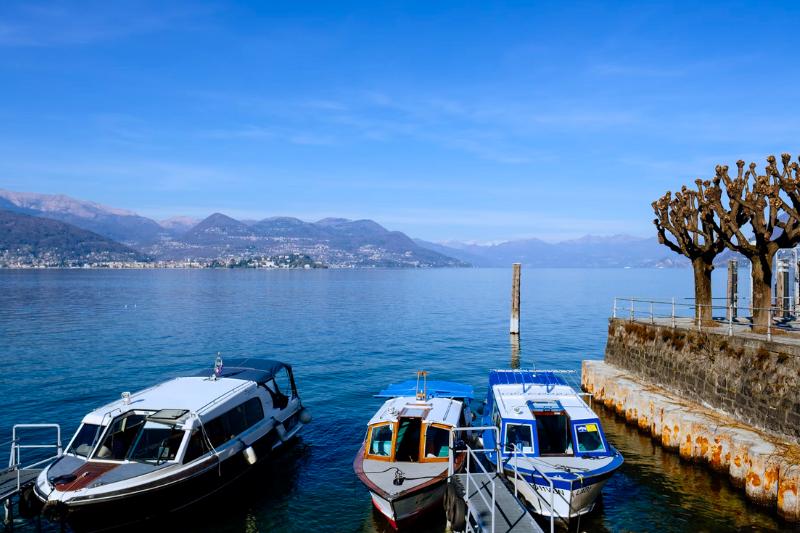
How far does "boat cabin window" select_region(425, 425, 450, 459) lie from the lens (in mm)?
16719

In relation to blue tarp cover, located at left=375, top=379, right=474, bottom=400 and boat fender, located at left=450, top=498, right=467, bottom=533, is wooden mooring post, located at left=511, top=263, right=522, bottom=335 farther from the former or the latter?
boat fender, located at left=450, top=498, right=467, bottom=533

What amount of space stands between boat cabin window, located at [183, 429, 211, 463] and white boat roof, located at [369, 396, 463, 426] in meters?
5.16

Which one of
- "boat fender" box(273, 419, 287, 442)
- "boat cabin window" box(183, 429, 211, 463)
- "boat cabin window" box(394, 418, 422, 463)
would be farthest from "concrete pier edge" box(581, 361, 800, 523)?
"boat cabin window" box(183, 429, 211, 463)

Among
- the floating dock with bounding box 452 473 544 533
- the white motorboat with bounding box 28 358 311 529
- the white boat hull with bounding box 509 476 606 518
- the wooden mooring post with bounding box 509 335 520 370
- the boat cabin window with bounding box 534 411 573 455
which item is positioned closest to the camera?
the floating dock with bounding box 452 473 544 533

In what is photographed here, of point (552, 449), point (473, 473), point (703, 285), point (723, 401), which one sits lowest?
point (473, 473)

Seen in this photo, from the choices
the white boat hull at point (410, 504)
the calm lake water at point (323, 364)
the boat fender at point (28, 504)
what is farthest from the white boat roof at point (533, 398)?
the boat fender at point (28, 504)

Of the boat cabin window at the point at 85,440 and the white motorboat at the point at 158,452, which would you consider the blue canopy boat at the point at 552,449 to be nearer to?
the white motorboat at the point at 158,452

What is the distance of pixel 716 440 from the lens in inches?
709

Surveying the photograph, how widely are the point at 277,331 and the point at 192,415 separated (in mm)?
38868

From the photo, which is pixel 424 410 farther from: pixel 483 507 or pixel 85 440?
pixel 85 440

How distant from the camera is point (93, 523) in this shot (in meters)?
14.0

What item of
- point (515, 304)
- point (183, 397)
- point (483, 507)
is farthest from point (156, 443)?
point (515, 304)

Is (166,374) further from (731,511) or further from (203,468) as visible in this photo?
(731,511)

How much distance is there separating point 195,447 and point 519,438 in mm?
9936
